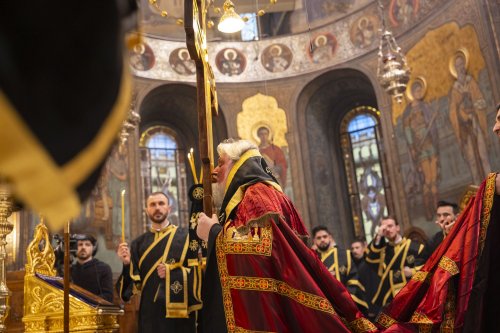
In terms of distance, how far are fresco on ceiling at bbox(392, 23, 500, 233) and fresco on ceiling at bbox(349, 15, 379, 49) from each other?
5.26 feet

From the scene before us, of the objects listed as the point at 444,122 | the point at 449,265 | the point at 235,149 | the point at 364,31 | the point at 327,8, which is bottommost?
the point at 449,265

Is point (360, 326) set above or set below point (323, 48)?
below

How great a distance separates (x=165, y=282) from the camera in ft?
16.4

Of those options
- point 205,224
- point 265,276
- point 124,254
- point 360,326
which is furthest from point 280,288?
point 124,254

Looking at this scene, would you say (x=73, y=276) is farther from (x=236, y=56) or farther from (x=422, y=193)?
(x=236, y=56)

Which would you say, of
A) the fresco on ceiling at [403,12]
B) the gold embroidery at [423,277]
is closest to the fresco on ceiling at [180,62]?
the fresco on ceiling at [403,12]

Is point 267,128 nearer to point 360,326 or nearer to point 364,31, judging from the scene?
point 364,31

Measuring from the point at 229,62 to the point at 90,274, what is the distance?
35.2 feet

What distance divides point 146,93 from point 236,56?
316 cm

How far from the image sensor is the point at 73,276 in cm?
727

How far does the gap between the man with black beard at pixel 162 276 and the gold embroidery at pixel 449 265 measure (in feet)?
7.02

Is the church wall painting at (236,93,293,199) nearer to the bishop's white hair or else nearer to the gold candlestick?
the bishop's white hair

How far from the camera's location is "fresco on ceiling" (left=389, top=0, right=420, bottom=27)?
14062 mm

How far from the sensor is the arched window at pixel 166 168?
16.8 meters
